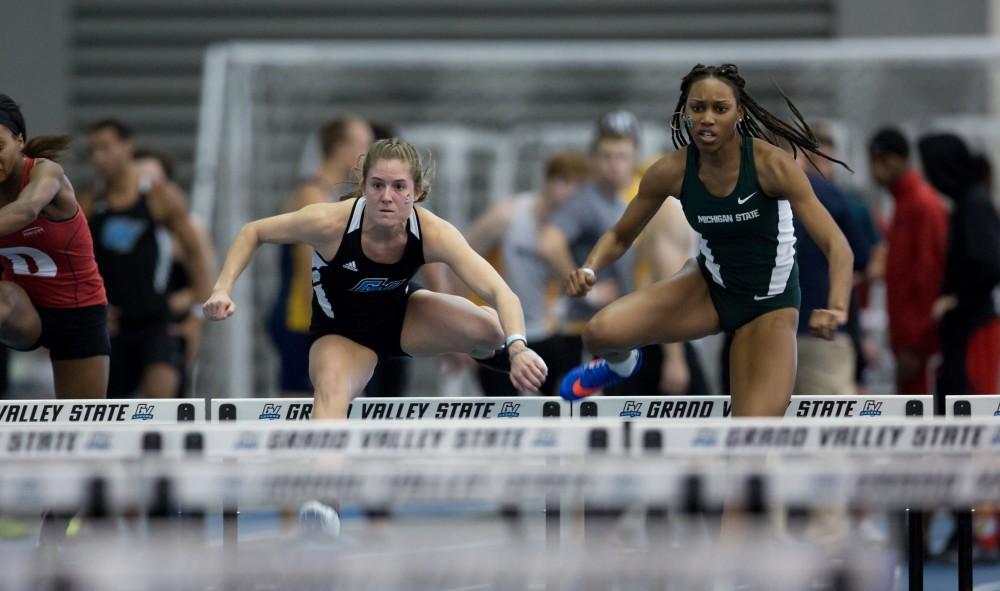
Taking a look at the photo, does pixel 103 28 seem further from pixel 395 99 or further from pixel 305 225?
pixel 305 225

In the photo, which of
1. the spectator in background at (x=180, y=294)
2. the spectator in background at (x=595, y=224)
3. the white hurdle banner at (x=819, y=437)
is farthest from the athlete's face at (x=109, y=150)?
the white hurdle banner at (x=819, y=437)

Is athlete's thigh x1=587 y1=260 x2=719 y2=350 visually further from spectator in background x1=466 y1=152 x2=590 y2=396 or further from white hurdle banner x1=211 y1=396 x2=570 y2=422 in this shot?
spectator in background x1=466 y1=152 x2=590 y2=396

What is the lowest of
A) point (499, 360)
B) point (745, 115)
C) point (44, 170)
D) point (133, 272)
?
point (499, 360)

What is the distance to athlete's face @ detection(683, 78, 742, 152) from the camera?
20.3 feet

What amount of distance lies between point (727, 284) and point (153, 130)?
999 cm

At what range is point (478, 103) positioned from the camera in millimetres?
13258

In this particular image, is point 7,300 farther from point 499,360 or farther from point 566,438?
point 566,438

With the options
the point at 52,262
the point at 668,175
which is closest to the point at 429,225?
the point at 668,175

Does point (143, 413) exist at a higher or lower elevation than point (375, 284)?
lower

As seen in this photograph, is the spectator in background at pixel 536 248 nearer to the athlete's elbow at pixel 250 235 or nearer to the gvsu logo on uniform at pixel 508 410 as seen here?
the gvsu logo on uniform at pixel 508 410

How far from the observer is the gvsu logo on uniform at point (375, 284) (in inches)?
258

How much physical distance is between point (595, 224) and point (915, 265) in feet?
6.61

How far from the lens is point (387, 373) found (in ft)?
30.9

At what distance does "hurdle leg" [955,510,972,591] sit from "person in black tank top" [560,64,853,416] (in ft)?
2.77
